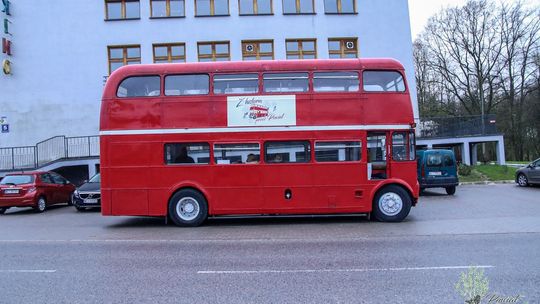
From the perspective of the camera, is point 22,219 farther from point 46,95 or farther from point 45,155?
point 46,95

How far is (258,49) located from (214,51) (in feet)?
8.56

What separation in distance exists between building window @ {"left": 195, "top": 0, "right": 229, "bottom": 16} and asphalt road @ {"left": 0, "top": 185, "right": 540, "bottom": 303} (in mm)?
16689

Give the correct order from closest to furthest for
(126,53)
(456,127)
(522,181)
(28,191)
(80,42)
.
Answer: (28,191)
(522,181)
(80,42)
(126,53)
(456,127)

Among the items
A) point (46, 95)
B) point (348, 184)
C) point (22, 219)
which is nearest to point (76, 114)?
point (46, 95)

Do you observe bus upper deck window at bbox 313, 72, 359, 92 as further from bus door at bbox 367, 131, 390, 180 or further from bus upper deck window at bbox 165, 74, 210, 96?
bus upper deck window at bbox 165, 74, 210, 96

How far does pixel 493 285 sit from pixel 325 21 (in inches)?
894

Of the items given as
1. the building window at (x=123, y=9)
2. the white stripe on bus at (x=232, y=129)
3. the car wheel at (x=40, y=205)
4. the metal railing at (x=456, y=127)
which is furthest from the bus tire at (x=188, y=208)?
the metal railing at (x=456, y=127)

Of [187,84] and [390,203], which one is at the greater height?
[187,84]

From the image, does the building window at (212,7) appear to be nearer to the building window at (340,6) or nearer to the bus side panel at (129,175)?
the building window at (340,6)

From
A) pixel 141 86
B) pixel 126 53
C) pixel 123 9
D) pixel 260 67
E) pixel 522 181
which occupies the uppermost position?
pixel 123 9

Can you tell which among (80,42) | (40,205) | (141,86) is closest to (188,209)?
(141,86)

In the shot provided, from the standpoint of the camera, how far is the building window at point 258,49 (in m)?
26.0

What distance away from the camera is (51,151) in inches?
937

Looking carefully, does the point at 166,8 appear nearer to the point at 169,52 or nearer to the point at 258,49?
the point at 169,52
